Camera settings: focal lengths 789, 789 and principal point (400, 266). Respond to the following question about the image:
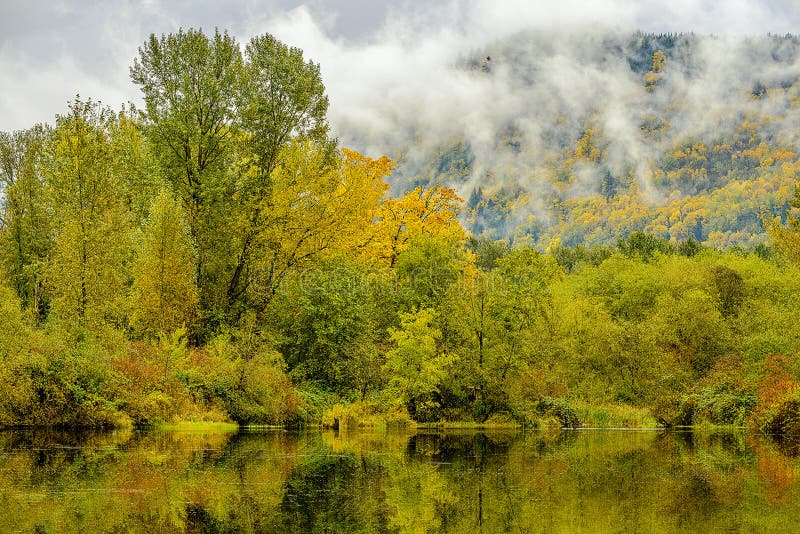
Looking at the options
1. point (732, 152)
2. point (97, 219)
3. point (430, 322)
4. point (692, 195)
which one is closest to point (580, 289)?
point (430, 322)

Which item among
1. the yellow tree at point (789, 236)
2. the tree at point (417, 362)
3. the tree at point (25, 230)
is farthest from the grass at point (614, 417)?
the tree at point (25, 230)

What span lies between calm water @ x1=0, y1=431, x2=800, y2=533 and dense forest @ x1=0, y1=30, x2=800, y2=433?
25.3ft

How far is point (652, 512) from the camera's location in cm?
1310

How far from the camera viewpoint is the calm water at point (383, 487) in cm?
1200

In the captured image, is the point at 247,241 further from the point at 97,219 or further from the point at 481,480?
the point at 481,480

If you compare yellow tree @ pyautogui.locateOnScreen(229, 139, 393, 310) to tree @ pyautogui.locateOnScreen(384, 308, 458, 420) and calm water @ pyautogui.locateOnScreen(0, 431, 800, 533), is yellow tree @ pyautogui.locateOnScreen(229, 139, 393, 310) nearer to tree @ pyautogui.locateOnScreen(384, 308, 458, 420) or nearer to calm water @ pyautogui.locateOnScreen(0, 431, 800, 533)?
tree @ pyautogui.locateOnScreen(384, 308, 458, 420)

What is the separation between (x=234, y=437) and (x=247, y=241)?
17.6 meters

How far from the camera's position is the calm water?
12.0m

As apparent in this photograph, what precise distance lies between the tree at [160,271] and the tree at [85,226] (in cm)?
127

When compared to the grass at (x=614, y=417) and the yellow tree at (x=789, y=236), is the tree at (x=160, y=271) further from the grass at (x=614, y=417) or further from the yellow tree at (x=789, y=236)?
the yellow tree at (x=789, y=236)

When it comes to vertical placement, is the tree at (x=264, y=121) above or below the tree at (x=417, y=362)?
above

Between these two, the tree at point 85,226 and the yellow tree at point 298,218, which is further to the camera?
the yellow tree at point 298,218

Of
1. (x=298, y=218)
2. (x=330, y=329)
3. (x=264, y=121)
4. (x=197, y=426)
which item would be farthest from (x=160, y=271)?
(x=264, y=121)

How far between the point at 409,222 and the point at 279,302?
44.4ft
